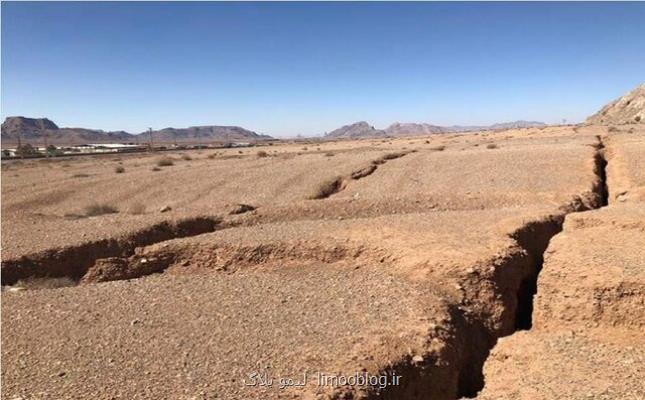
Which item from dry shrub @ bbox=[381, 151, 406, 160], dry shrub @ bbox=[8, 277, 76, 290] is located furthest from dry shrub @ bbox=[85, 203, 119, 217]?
dry shrub @ bbox=[381, 151, 406, 160]

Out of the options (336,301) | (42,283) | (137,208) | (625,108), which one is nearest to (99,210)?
(137,208)

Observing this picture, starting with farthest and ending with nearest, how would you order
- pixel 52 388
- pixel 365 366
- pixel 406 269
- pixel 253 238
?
pixel 253 238 → pixel 406 269 → pixel 365 366 → pixel 52 388

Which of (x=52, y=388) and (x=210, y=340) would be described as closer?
(x=52, y=388)

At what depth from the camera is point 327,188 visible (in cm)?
1903

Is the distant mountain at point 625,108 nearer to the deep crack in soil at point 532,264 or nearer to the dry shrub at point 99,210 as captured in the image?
the deep crack in soil at point 532,264

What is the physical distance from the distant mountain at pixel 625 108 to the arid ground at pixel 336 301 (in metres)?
67.1

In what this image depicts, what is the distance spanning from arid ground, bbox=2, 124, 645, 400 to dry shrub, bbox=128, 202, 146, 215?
373cm

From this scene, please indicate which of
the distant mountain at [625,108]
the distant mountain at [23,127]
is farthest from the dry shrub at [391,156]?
the distant mountain at [23,127]

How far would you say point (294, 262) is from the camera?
9602mm

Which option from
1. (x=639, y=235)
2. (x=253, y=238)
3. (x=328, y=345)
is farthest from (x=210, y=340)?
(x=639, y=235)

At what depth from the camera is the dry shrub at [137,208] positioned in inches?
684

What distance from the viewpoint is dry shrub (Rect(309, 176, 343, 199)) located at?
18.1m

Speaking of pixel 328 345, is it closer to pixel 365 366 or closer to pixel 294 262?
pixel 365 366

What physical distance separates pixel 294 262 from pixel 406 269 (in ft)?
7.14
